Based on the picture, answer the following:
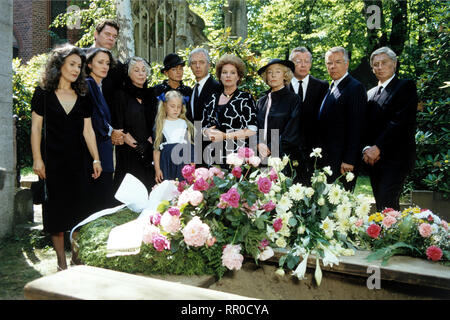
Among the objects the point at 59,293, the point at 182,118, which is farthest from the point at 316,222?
the point at 182,118

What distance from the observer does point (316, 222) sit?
2.46m

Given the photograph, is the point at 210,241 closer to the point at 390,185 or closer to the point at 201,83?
the point at 390,185

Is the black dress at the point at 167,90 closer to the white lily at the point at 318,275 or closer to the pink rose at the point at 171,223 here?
the pink rose at the point at 171,223

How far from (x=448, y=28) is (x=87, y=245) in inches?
225

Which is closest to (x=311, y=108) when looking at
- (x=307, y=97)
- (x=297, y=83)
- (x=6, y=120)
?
(x=307, y=97)

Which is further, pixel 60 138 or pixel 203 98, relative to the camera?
pixel 203 98

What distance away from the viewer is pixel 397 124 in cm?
371

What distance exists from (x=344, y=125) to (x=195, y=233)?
2292 millimetres

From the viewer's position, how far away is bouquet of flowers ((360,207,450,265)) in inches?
88.8

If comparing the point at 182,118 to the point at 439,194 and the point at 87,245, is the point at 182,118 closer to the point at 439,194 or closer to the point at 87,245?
the point at 87,245

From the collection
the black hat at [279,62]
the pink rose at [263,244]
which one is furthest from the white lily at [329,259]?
the black hat at [279,62]

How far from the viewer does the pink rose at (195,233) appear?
6.73ft

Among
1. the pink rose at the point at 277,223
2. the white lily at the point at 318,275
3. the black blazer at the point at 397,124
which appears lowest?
the white lily at the point at 318,275

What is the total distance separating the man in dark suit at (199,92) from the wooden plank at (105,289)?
8.11 feet
